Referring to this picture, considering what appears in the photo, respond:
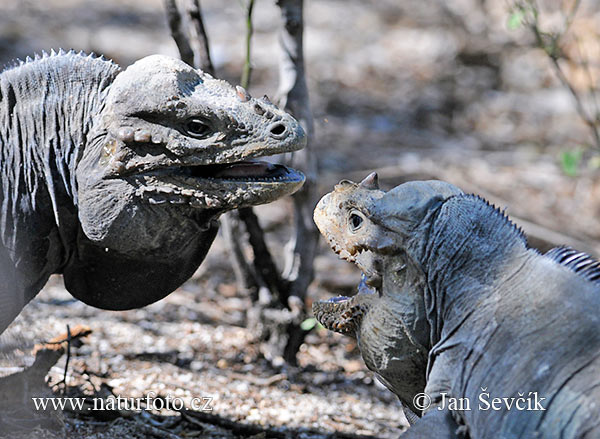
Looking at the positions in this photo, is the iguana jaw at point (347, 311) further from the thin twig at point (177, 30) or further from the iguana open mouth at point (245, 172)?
the thin twig at point (177, 30)

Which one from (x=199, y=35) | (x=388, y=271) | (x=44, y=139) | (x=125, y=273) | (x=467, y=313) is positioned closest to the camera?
(x=467, y=313)

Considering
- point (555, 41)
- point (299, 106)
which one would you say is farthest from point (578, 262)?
point (555, 41)

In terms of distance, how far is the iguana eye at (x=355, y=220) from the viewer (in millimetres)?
3807

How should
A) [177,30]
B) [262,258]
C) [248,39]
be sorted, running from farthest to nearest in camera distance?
[262,258] → [248,39] → [177,30]

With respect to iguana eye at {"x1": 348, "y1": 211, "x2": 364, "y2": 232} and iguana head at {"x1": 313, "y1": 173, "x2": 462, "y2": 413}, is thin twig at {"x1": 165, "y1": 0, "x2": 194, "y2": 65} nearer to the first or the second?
iguana head at {"x1": 313, "y1": 173, "x2": 462, "y2": 413}

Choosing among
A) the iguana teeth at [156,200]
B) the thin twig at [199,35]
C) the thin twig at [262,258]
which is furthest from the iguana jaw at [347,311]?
the thin twig at [199,35]

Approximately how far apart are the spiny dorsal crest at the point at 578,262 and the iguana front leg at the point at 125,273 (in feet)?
5.72

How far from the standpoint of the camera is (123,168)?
3986mm

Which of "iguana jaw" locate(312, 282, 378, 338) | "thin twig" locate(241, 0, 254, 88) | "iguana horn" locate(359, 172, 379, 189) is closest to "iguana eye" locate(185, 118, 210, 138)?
"iguana horn" locate(359, 172, 379, 189)

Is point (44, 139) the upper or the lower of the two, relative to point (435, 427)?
upper

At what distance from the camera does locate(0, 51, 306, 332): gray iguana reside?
13.0 ft

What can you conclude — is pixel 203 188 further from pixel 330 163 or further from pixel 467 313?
pixel 330 163

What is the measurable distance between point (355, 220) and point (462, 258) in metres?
0.53

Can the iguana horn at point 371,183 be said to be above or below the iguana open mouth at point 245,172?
above
